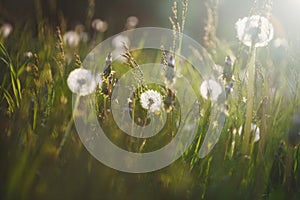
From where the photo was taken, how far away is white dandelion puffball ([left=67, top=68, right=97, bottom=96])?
5.46 feet

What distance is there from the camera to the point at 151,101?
1565 millimetres

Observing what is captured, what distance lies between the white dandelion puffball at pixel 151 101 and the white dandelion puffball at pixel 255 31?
0.33m

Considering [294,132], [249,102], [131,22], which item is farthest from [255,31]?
[131,22]

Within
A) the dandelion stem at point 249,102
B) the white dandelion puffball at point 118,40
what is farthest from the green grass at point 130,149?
the white dandelion puffball at point 118,40

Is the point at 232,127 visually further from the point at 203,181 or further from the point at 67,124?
the point at 67,124

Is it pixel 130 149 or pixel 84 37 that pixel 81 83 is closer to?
pixel 130 149

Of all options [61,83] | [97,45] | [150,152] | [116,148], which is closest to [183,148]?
[150,152]

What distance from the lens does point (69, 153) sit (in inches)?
50.2

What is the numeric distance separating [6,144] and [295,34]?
1.15 metres

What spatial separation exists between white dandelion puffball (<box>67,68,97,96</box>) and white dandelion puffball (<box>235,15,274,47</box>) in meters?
0.51

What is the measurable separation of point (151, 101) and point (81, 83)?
0.27 meters

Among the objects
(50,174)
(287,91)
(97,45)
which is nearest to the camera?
(50,174)

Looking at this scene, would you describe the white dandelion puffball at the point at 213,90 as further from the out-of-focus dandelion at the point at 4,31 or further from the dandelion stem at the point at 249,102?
the out-of-focus dandelion at the point at 4,31

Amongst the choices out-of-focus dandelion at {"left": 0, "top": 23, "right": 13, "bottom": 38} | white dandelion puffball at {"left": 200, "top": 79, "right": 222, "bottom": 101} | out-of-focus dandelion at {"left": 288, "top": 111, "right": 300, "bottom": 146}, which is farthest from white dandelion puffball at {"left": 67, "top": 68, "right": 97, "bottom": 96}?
out-of-focus dandelion at {"left": 0, "top": 23, "right": 13, "bottom": 38}
